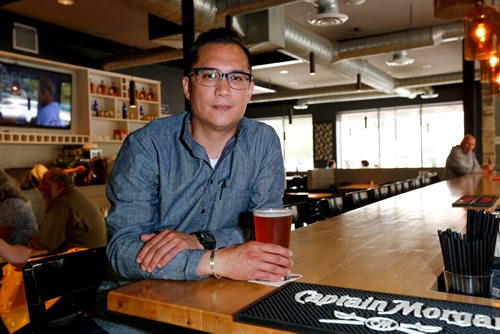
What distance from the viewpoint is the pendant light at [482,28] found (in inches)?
118

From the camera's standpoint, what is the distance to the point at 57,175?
2.93m

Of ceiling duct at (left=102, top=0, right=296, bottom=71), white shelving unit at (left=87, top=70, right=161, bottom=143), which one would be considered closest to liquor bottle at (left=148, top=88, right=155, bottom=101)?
white shelving unit at (left=87, top=70, right=161, bottom=143)

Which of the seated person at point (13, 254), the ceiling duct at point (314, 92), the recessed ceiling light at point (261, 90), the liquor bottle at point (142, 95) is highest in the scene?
the recessed ceiling light at point (261, 90)

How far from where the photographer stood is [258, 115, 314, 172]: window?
15.2 m

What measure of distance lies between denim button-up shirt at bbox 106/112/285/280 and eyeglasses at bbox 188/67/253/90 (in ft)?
0.67

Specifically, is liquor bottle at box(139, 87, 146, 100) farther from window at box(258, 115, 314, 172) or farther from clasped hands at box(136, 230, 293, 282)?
window at box(258, 115, 314, 172)

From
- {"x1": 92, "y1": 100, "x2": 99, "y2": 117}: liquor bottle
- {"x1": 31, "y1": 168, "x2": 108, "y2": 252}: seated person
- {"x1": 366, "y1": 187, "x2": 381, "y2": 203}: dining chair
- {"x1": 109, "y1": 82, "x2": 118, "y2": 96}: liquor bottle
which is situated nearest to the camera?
{"x1": 31, "y1": 168, "x2": 108, "y2": 252}: seated person

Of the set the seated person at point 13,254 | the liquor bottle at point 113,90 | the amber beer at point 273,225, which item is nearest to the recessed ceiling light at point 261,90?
the liquor bottle at point 113,90

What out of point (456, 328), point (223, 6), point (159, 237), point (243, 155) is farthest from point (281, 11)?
point (456, 328)

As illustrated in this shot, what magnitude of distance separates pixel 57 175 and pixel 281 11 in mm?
3884

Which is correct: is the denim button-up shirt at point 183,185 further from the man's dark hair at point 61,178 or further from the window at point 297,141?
the window at point 297,141

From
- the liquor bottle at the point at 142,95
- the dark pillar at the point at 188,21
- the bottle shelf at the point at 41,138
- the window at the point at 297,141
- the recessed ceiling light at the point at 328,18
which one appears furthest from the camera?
the window at the point at 297,141

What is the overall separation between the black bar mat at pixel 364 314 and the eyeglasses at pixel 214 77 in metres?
0.65

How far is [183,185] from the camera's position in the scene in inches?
56.4
